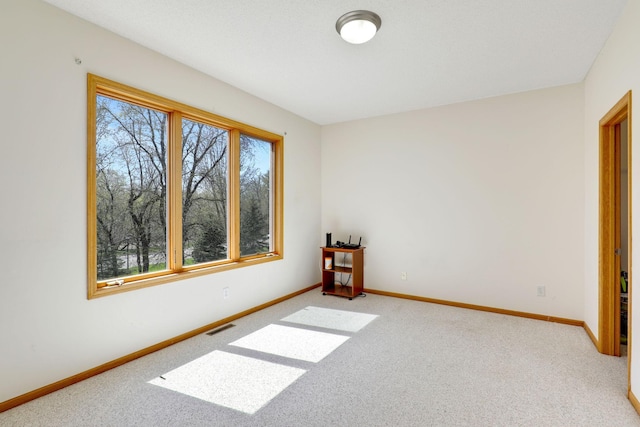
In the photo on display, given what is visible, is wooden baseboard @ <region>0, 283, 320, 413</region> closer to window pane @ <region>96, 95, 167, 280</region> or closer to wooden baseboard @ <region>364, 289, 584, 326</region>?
window pane @ <region>96, 95, 167, 280</region>

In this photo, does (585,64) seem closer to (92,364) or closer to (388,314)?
(388,314)

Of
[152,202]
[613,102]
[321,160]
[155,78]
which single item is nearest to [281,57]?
[155,78]

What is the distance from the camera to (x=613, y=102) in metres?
2.40

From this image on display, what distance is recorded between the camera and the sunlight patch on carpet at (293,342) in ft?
8.84

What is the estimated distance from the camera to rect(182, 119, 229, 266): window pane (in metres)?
3.20

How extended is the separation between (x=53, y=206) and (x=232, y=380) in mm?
1771

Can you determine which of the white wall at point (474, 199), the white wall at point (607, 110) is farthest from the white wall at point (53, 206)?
the white wall at point (607, 110)

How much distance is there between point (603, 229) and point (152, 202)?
4036 mm

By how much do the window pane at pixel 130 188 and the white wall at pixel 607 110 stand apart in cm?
368

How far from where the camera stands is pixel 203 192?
3.36m

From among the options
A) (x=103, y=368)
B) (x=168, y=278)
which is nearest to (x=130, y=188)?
(x=168, y=278)

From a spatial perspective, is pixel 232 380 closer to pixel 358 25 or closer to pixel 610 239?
pixel 358 25

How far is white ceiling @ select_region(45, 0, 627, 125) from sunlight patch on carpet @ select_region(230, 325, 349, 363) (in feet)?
8.73

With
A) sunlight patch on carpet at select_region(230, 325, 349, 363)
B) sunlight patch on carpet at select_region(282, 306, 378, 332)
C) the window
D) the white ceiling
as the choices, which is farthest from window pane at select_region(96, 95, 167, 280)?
sunlight patch on carpet at select_region(282, 306, 378, 332)
